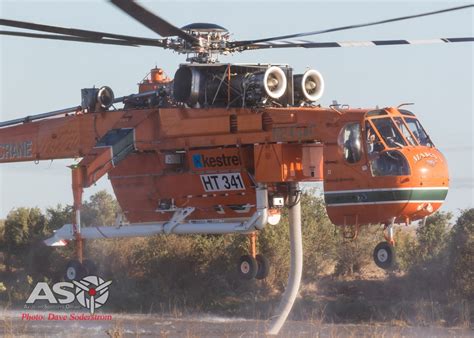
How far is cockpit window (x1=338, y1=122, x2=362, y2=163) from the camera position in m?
21.2

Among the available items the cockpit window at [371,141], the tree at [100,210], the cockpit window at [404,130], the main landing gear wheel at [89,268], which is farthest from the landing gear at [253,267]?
the tree at [100,210]

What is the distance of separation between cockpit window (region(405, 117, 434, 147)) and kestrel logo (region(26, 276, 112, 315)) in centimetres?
845

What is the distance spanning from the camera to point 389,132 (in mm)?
21406

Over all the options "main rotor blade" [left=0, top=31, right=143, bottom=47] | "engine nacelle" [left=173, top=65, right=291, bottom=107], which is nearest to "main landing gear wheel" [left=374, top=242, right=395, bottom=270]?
"engine nacelle" [left=173, top=65, right=291, bottom=107]

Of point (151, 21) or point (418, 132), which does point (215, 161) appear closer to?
point (418, 132)

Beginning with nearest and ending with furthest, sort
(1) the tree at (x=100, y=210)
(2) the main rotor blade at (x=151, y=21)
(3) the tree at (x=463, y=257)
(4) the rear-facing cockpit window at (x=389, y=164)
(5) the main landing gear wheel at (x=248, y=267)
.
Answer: (2) the main rotor blade at (x=151, y=21), (4) the rear-facing cockpit window at (x=389, y=164), (5) the main landing gear wheel at (x=248, y=267), (3) the tree at (x=463, y=257), (1) the tree at (x=100, y=210)

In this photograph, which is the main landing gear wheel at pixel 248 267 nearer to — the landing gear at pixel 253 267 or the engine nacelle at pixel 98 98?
the landing gear at pixel 253 267

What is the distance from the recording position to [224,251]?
33375 mm

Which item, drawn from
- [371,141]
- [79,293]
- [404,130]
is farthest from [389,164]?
[79,293]

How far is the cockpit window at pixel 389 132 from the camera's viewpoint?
21266mm

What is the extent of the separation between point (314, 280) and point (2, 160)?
1069cm

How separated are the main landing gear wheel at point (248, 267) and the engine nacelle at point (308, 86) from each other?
13.0ft

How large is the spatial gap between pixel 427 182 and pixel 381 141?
4.01 feet

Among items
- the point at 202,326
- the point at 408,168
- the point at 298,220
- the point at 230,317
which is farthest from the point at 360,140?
the point at 230,317
